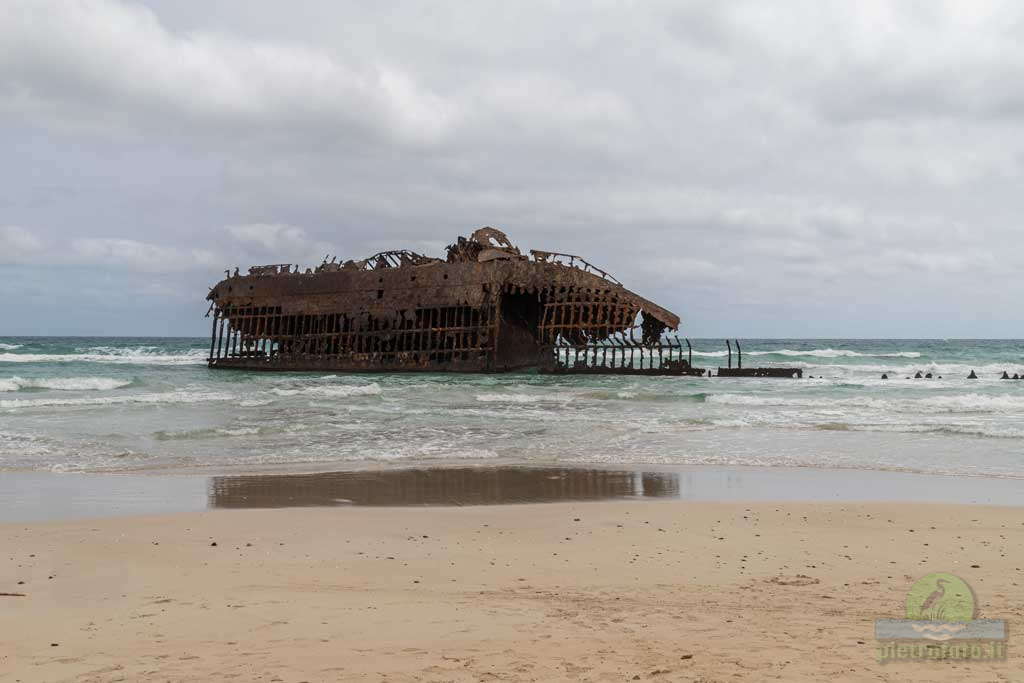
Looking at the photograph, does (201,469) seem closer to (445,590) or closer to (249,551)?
(249,551)

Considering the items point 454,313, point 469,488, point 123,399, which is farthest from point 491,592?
point 454,313

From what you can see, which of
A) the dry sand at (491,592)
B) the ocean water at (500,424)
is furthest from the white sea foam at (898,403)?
the dry sand at (491,592)

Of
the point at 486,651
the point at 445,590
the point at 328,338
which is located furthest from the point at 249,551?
the point at 328,338

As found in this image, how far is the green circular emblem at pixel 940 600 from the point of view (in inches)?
187

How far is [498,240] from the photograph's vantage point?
3288 cm

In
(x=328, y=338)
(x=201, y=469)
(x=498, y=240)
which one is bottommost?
(x=201, y=469)

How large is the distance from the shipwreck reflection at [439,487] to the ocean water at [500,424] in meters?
1.05

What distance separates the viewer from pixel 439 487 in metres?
10.1

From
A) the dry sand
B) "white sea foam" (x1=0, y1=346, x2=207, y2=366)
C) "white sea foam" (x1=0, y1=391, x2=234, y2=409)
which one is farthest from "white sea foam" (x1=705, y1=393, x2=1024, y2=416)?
"white sea foam" (x1=0, y1=346, x2=207, y2=366)

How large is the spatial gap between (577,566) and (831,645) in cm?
216

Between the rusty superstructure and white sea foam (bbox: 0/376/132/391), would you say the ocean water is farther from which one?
the rusty superstructure

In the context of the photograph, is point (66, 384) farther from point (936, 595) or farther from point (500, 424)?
point (936, 595)

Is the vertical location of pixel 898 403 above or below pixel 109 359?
below

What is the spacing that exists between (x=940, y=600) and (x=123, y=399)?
70.1ft
